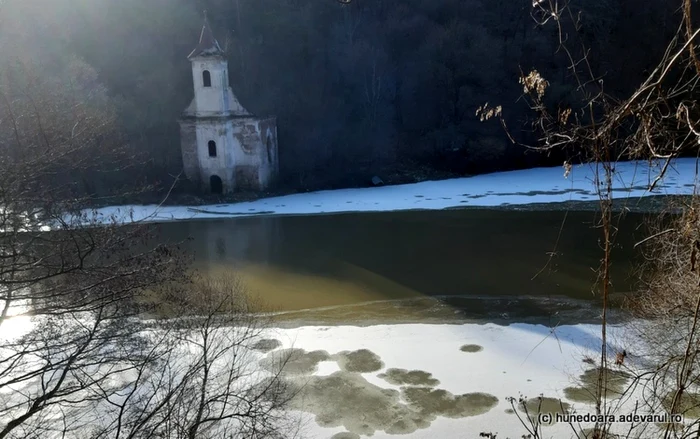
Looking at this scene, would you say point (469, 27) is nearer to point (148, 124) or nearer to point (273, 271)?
point (148, 124)

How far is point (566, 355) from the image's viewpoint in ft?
35.5

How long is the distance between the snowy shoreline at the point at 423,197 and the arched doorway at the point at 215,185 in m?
1.77

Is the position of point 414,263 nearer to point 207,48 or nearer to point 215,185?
point 215,185

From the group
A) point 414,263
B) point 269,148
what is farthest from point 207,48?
point 414,263

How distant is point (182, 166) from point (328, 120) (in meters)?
9.32

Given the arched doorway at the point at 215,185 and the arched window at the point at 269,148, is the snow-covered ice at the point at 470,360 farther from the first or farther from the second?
the arched window at the point at 269,148

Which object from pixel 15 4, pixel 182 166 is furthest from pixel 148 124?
pixel 15 4

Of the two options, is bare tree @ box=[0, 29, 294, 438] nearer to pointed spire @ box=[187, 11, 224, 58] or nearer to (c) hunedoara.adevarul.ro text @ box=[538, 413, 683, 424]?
(c) hunedoara.adevarul.ro text @ box=[538, 413, 683, 424]

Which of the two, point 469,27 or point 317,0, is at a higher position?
point 317,0

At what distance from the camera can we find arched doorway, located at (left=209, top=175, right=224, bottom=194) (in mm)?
27348

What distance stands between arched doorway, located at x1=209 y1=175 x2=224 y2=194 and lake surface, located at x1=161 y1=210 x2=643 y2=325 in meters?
4.31

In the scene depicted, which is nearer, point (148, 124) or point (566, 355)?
point (566, 355)

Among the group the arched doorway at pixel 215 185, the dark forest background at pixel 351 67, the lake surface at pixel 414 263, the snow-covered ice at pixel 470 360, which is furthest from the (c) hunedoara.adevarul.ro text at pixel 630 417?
the dark forest background at pixel 351 67

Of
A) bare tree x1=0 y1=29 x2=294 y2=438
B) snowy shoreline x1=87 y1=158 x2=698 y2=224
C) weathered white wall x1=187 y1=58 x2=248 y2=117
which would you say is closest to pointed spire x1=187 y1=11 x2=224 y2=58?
weathered white wall x1=187 y1=58 x2=248 y2=117
